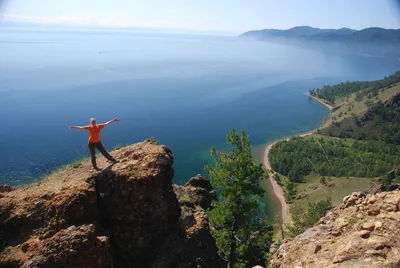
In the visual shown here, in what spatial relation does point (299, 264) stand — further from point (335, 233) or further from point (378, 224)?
point (378, 224)

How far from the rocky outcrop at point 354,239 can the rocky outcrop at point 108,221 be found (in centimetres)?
634

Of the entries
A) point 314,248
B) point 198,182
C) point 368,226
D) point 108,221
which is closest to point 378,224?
point 368,226

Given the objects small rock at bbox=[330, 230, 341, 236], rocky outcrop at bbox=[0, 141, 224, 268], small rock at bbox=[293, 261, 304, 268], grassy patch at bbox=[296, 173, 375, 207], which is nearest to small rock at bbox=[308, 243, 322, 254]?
small rock at bbox=[293, 261, 304, 268]

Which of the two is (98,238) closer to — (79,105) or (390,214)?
(390,214)

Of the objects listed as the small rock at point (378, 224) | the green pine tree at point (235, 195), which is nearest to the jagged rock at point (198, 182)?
the green pine tree at point (235, 195)

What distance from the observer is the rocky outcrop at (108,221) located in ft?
47.7

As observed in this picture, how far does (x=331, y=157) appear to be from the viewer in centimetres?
15550

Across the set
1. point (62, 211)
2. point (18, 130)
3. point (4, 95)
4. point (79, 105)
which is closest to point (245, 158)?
point (62, 211)

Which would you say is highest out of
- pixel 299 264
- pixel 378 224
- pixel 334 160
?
pixel 378 224

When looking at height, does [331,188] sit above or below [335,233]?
below

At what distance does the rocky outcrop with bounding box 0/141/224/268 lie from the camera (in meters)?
14.5

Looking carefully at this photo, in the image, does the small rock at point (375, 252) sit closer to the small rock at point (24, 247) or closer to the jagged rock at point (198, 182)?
the small rock at point (24, 247)

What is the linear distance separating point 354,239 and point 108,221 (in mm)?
12327

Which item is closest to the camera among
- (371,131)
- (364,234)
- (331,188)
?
(364,234)
